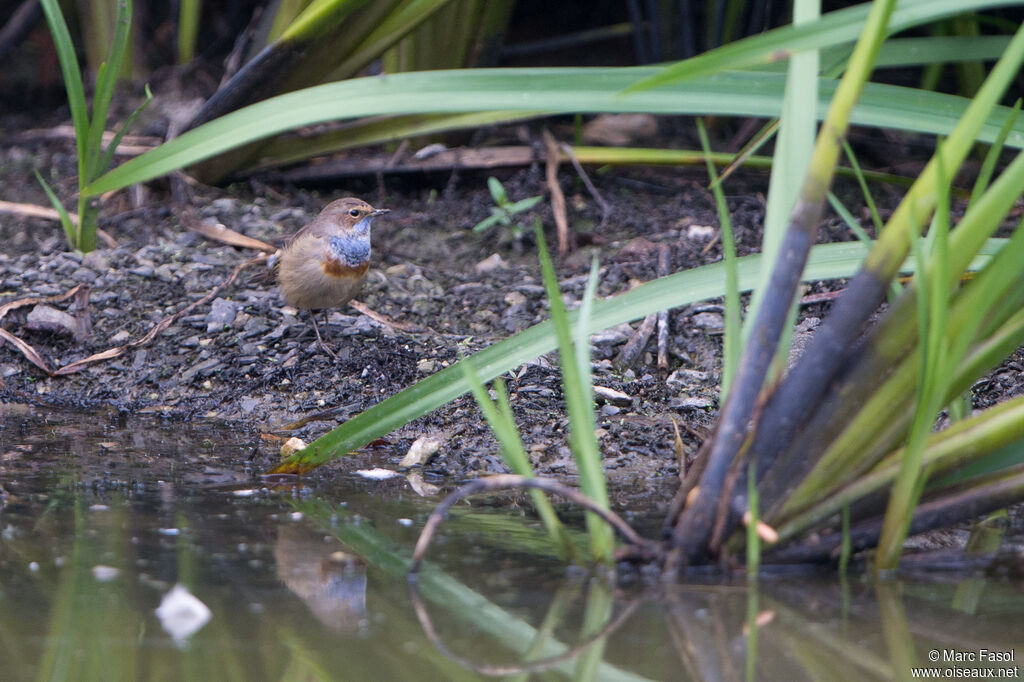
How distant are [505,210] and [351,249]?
0.84 meters

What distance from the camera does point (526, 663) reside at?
5.75 ft

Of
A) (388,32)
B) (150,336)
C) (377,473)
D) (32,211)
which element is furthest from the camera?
(32,211)

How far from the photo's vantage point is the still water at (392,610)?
173 centimetres

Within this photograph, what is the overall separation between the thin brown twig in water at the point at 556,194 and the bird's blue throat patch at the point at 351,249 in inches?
35.8

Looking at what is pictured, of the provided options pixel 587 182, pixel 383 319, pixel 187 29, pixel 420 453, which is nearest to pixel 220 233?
pixel 383 319

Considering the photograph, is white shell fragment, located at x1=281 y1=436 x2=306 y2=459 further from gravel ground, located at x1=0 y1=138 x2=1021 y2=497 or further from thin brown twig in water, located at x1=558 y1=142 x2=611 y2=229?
thin brown twig in water, located at x1=558 y1=142 x2=611 y2=229

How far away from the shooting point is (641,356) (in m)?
3.85

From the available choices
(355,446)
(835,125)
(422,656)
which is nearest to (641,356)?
(355,446)

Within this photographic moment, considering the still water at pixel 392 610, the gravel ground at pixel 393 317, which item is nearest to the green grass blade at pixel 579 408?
the still water at pixel 392 610

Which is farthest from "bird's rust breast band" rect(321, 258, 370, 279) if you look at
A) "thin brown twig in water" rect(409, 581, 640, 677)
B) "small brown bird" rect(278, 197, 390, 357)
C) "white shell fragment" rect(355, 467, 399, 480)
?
"thin brown twig in water" rect(409, 581, 640, 677)

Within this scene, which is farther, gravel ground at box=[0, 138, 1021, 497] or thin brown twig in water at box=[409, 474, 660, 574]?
gravel ground at box=[0, 138, 1021, 497]

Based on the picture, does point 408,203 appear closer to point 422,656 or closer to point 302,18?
point 302,18

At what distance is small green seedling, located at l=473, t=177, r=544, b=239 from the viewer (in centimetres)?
458

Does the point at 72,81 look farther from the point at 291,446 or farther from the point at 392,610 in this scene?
the point at 392,610
